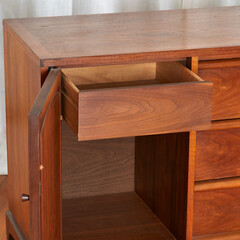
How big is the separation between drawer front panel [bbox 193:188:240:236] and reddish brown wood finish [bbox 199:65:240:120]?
199mm

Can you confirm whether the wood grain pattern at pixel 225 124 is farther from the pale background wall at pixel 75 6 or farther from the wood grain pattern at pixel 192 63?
the pale background wall at pixel 75 6

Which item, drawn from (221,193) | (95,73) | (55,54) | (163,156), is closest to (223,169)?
(221,193)

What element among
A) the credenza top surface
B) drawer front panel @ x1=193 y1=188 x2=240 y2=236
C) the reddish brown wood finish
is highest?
the credenza top surface

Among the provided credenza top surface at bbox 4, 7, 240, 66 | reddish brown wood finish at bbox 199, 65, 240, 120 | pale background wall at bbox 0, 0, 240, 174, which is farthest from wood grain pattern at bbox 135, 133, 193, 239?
pale background wall at bbox 0, 0, 240, 174

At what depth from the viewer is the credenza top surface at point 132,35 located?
4.33 feet

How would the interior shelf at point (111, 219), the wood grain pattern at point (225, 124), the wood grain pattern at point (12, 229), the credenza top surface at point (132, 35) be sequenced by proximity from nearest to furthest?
the credenza top surface at point (132, 35), the wood grain pattern at point (225, 124), the wood grain pattern at point (12, 229), the interior shelf at point (111, 219)

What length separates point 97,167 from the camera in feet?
6.09

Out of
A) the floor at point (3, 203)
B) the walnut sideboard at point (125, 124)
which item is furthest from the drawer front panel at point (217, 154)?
the floor at point (3, 203)

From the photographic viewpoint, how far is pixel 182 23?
1.64 metres

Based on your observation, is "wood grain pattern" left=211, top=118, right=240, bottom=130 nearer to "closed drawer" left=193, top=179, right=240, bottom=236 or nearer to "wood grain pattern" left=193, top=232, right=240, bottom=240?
"closed drawer" left=193, top=179, right=240, bottom=236

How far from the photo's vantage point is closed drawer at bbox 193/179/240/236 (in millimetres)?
1477

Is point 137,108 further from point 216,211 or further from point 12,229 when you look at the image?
point 12,229

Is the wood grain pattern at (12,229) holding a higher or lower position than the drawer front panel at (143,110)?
lower

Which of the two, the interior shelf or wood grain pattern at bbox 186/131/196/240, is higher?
wood grain pattern at bbox 186/131/196/240
